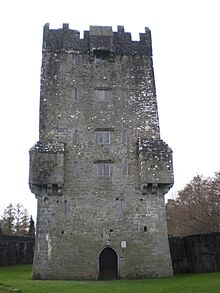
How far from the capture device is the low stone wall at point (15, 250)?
148 ft

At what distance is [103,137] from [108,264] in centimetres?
980

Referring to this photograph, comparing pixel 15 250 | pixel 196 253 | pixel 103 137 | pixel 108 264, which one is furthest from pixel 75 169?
pixel 15 250

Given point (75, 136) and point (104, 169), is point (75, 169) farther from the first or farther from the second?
point (75, 136)

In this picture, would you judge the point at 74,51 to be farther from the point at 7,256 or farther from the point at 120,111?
the point at 7,256

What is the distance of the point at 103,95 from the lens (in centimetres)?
3253

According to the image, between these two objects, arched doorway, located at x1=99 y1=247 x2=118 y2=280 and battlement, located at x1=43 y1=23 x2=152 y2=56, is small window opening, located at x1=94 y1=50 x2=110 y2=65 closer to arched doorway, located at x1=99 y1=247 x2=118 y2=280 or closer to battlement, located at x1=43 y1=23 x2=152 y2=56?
battlement, located at x1=43 y1=23 x2=152 y2=56

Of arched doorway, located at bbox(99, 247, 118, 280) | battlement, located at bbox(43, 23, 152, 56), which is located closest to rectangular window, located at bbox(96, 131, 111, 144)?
A: battlement, located at bbox(43, 23, 152, 56)

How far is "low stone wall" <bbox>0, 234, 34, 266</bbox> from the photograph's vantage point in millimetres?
45219

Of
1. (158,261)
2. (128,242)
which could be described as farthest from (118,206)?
(158,261)

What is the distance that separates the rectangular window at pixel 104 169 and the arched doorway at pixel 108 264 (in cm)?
562

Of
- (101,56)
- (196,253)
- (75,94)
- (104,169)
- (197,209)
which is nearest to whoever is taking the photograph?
(104,169)

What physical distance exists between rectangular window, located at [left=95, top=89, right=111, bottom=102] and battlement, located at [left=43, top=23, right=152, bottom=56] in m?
3.64

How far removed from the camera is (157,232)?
2903 centimetres

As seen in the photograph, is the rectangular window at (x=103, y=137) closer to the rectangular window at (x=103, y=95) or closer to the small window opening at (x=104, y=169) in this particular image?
the small window opening at (x=104, y=169)
